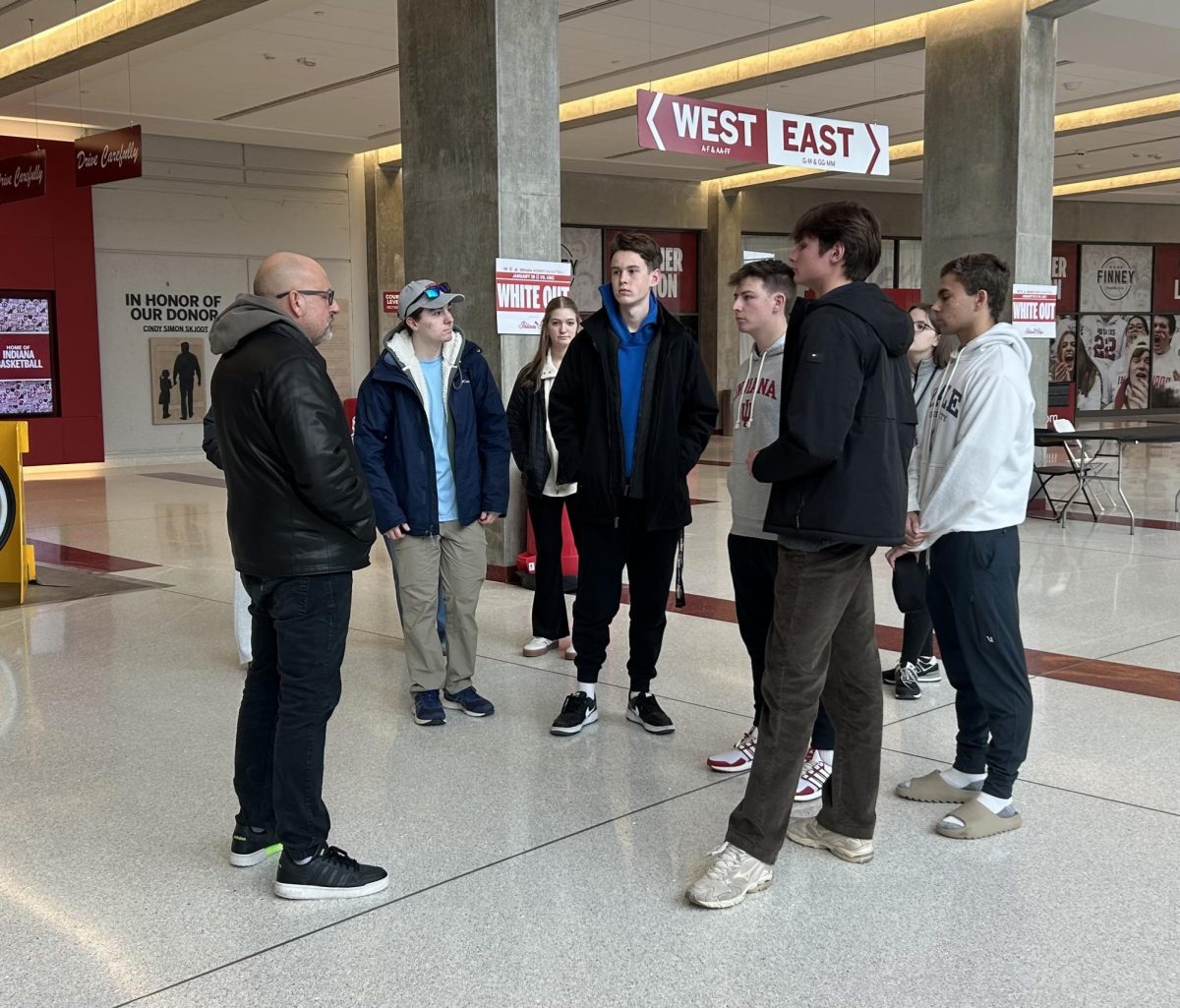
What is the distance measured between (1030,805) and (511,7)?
560 cm

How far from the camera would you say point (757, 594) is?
3.79m

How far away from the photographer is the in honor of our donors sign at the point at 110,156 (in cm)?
1068

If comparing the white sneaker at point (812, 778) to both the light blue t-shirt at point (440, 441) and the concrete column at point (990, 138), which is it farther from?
the concrete column at point (990, 138)

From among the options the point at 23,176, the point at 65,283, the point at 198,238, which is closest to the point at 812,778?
the point at 23,176

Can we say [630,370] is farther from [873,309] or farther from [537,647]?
[537,647]

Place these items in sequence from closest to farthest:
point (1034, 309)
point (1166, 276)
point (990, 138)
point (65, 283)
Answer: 1. point (990, 138)
2. point (1034, 309)
3. point (65, 283)
4. point (1166, 276)

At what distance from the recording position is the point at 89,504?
37.9ft

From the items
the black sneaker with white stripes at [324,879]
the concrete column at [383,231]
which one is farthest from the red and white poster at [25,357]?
the black sneaker with white stripes at [324,879]

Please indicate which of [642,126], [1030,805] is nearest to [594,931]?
[1030,805]

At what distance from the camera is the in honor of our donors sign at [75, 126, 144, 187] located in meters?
10.7

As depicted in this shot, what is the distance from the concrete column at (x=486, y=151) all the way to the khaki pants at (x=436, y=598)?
2873 mm

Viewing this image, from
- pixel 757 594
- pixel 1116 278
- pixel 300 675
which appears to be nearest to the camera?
pixel 300 675

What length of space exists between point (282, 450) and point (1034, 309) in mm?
8892

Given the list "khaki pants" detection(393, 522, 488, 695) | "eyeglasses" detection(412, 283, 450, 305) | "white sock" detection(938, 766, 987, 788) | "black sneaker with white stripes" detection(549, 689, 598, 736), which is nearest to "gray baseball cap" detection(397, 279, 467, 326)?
"eyeglasses" detection(412, 283, 450, 305)
